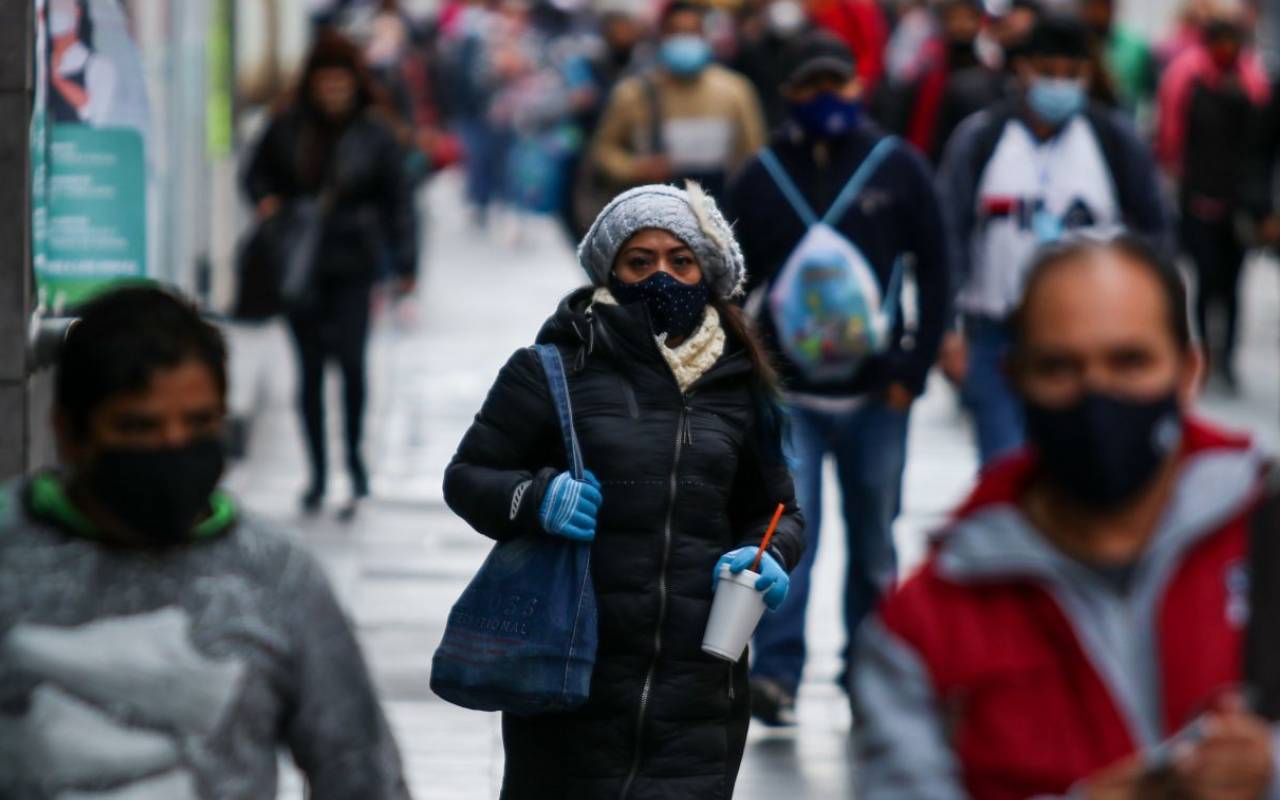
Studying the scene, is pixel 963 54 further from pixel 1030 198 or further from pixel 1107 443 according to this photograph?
pixel 1107 443

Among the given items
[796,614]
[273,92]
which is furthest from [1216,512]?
[273,92]

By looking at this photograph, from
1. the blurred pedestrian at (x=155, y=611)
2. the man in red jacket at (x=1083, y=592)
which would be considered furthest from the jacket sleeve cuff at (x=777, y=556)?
the man in red jacket at (x=1083, y=592)

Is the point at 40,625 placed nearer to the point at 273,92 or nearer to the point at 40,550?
the point at 40,550

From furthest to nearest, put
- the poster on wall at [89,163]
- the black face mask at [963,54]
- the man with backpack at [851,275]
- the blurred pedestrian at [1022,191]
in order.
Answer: the black face mask at [963,54], the blurred pedestrian at [1022,191], the man with backpack at [851,275], the poster on wall at [89,163]

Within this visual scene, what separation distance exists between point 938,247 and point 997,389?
841 mm

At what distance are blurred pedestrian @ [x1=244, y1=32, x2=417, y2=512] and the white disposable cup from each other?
620 centimetres

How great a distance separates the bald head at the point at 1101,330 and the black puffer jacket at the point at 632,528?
2.03 metres

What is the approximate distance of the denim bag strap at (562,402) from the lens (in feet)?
16.4

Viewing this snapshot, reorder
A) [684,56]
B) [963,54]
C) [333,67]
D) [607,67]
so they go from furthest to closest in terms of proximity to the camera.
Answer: [607,67] → [963,54] → [684,56] → [333,67]

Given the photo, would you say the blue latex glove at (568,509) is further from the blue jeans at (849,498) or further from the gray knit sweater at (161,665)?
the blue jeans at (849,498)

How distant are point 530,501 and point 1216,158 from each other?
10737mm

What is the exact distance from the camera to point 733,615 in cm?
492

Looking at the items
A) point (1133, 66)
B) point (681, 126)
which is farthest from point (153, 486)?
point (1133, 66)

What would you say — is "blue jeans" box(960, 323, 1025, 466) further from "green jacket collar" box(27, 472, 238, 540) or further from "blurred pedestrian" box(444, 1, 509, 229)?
"blurred pedestrian" box(444, 1, 509, 229)
